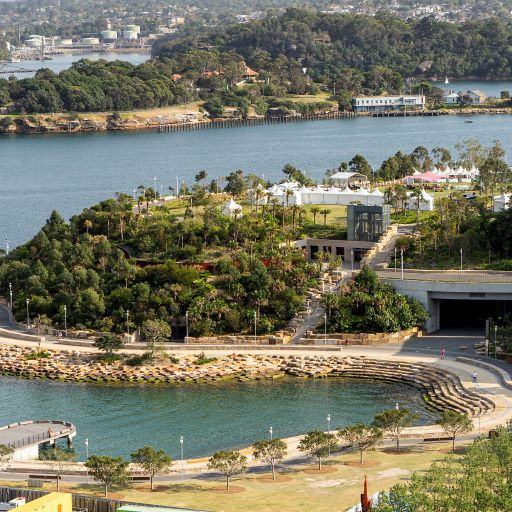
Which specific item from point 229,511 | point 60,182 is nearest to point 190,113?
point 60,182

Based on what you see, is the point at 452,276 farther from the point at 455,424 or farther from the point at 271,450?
the point at 271,450

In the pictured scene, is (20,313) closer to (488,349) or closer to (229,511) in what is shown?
(488,349)

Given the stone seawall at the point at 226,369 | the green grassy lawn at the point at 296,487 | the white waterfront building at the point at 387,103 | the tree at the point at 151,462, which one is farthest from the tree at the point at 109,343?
the white waterfront building at the point at 387,103

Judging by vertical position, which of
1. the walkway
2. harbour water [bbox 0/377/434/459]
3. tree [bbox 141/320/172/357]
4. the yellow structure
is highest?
the yellow structure

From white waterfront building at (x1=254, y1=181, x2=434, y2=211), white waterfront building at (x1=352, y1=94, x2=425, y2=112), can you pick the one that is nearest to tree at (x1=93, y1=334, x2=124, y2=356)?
white waterfront building at (x1=254, y1=181, x2=434, y2=211)

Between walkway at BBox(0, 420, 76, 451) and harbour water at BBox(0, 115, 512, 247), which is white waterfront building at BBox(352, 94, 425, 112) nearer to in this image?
harbour water at BBox(0, 115, 512, 247)

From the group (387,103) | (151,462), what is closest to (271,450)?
(151,462)
